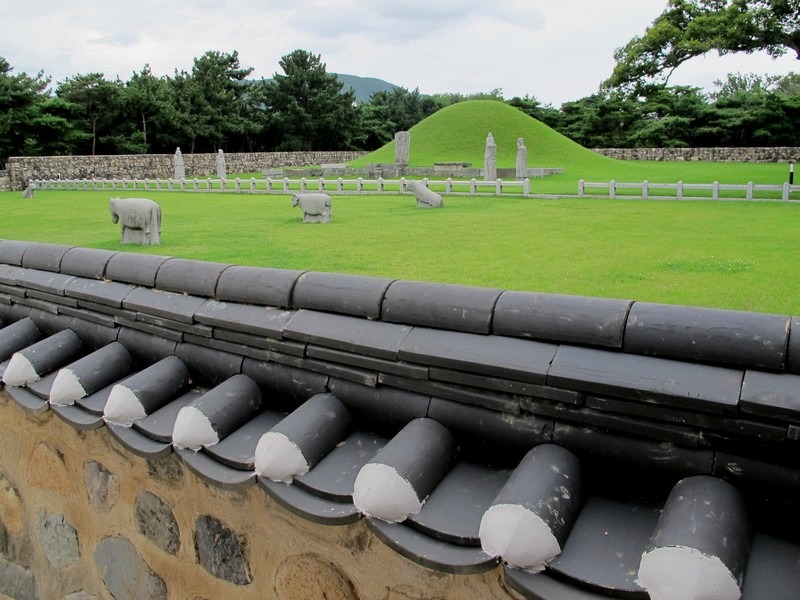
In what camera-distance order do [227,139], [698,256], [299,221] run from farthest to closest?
[227,139] < [299,221] < [698,256]

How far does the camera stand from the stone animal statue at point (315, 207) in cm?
1127

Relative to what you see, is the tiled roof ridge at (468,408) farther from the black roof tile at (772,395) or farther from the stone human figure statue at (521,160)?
the stone human figure statue at (521,160)

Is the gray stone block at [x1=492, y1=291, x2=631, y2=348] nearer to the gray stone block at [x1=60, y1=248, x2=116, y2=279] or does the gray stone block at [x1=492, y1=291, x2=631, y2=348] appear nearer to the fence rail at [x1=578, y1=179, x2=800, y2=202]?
the gray stone block at [x1=60, y1=248, x2=116, y2=279]

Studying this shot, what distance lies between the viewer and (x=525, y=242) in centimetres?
782

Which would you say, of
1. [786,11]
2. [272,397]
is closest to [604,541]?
[272,397]

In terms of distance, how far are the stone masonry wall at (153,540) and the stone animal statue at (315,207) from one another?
26.7ft

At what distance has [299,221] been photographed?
37.9 feet

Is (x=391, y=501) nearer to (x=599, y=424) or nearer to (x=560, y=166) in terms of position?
(x=599, y=424)

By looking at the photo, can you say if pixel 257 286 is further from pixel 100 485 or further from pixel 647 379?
pixel 647 379

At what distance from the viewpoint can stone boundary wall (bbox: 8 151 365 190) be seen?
27.6 meters

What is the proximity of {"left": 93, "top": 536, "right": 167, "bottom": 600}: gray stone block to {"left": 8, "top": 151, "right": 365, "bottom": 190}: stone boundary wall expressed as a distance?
94.1ft

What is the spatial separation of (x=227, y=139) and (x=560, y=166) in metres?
23.6

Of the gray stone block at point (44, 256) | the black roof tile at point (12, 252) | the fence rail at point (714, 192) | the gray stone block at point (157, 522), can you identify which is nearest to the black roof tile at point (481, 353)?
the gray stone block at point (157, 522)

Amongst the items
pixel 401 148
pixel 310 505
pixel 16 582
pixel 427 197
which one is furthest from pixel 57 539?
pixel 401 148
